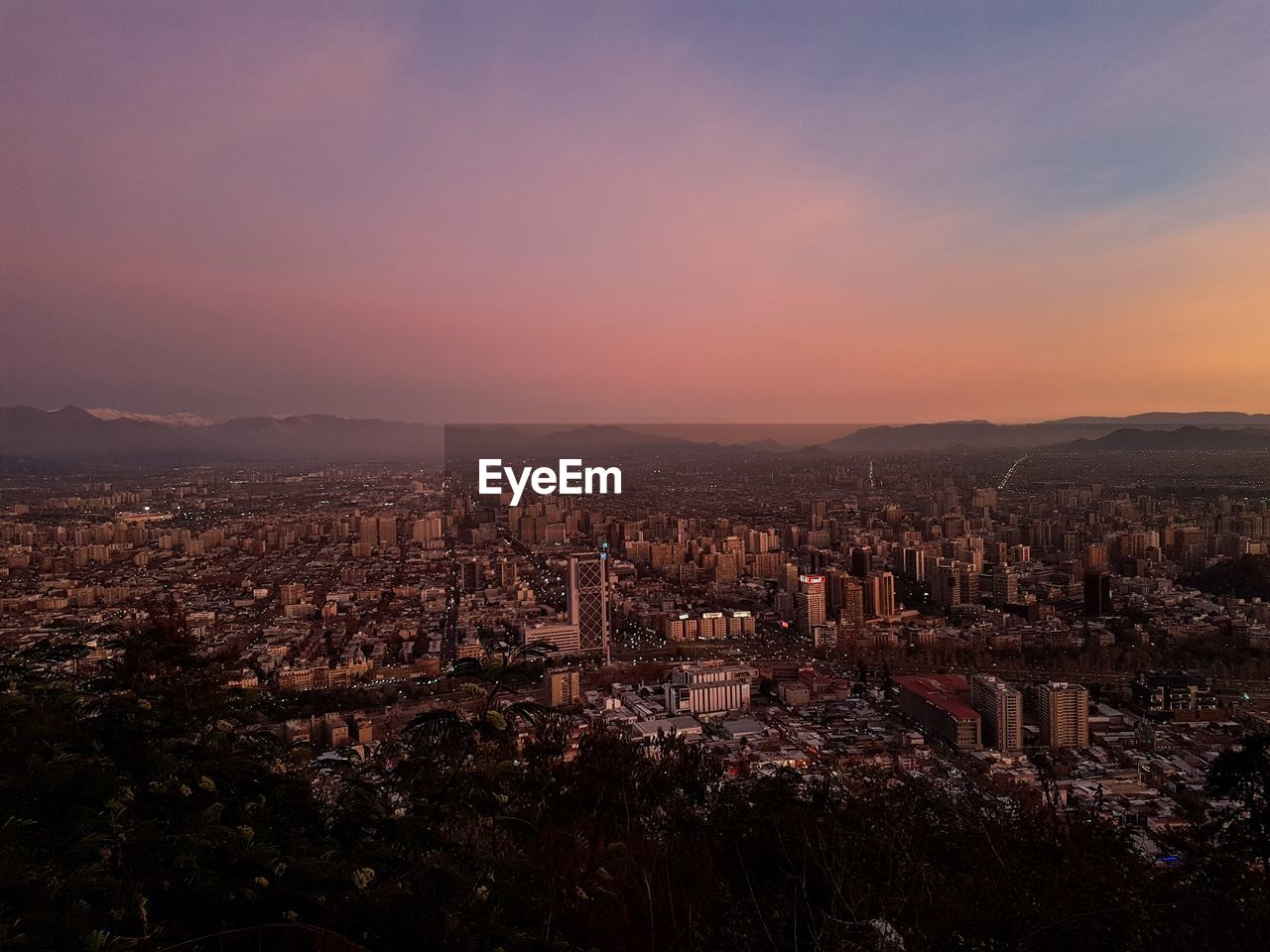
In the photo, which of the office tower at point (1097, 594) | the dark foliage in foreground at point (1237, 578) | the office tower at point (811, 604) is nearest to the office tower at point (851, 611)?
the office tower at point (811, 604)

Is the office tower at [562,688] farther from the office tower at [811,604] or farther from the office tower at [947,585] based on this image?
the office tower at [947,585]

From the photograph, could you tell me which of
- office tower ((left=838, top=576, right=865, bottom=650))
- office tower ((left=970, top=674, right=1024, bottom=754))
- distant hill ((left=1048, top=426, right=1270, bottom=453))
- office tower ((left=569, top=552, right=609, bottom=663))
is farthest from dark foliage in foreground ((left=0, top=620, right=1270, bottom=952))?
distant hill ((left=1048, top=426, right=1270, bottom=453))

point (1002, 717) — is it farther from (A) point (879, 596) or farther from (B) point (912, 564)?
(B) point (912, 564)

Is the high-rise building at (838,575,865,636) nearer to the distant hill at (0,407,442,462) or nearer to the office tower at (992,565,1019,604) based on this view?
the office tower at (992,565,1019,604)

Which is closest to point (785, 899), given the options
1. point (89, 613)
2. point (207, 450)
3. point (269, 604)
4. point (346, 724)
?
point (346, 724)

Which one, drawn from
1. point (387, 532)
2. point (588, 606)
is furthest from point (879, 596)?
point (387, 532)

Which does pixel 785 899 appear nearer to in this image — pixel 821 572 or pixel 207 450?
pixel 821 572
